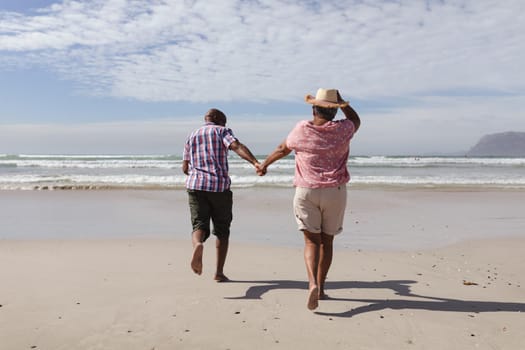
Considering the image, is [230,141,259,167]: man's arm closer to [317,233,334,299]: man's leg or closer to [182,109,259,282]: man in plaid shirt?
[182,109,259,282]: man in plaid shirt

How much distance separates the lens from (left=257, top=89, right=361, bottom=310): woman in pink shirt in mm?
3551

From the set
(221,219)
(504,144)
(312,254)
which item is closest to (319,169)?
(312,254)

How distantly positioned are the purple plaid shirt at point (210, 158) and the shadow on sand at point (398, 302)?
3.47ft

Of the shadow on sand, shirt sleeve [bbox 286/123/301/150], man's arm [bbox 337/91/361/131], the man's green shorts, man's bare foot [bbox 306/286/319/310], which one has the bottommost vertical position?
the shadow on sand

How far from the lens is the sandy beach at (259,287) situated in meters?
3.10

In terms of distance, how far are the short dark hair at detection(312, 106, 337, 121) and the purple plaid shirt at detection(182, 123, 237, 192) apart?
3.17 ft

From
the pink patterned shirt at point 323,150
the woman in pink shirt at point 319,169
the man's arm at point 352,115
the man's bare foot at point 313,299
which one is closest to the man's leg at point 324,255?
the woman in pink shirt at point 319,169

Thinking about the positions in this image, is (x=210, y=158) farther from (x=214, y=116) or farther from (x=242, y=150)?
(x=214, y=116)

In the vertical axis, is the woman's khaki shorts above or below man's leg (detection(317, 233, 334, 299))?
above

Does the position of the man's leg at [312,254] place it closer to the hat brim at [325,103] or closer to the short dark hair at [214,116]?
the hat brim at [325,103]

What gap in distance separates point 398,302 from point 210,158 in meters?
2.15

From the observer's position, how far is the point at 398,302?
3871mm

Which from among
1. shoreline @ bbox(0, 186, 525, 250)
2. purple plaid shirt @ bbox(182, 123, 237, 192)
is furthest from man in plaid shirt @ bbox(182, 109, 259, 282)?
shoreline @ bbox(0, 186, 525, 250)

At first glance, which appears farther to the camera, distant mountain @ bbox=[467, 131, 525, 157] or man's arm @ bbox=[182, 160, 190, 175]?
distant mountain @ bbox=[467, 131, 525, 157]
